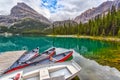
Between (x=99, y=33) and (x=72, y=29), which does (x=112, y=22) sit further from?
(x=72, y=29)

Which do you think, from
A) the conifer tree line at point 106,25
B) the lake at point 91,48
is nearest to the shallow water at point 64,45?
the lake at point 91,48

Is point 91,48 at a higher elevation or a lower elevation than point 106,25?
lower

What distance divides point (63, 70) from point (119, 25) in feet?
180

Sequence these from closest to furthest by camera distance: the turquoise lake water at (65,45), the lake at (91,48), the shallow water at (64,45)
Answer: the lake at (91,48) < the turquoise lake water at (65,45) < the shallow water at (64,45)

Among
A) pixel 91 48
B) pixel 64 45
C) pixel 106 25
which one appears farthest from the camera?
pixel 106 25

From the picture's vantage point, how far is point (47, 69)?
13102 mm

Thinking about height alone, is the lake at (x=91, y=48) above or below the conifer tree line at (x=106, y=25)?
below

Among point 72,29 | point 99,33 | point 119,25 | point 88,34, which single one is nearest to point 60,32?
point 72,29

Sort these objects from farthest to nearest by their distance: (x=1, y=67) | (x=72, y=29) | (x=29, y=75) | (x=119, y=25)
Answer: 1. (x=72, y=29)
2. (x=119, y=25)
3. (x=1, y=67)
4. (x=29, y=75)

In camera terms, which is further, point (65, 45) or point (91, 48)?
point (65, 45)

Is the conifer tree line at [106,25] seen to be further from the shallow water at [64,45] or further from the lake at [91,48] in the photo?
the lake at [91,48]

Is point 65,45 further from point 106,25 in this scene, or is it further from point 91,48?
point 106,25

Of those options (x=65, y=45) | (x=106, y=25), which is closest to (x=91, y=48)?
(x=65, y=45)

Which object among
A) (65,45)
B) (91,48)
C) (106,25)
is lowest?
(65,45)
